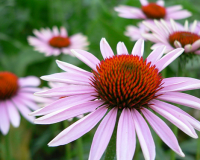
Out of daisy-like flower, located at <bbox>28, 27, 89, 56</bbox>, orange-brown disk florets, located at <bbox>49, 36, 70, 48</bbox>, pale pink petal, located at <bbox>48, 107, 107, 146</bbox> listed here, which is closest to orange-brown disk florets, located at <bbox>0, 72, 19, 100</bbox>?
daisy-like flower, located at <bbox>28, 27, 89, 56</bbox>

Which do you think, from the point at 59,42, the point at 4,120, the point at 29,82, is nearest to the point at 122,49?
the point at 4,120

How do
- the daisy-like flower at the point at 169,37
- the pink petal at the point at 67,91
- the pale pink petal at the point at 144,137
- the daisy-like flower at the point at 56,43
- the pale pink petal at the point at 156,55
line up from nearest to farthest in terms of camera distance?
the pale pink petal at the point at 144,137, the pink petal at the point at 67,91, the pale pink petal at the point at 156,55, the daisy-like flower at the point at 169,37, the daisy-like flower at the point at 56,43

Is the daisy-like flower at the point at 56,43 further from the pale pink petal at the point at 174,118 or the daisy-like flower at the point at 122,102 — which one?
the pale pink petal at the point at 174,118

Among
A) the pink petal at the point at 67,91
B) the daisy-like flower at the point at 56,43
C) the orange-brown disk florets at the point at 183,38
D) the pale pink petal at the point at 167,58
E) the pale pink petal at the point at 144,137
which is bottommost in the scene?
the pale pink petal at the point at 144,137

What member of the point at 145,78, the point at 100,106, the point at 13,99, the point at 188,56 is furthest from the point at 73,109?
the point at 13,99

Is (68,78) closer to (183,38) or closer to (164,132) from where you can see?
(164,132)

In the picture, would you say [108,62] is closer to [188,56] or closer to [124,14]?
[188,56]

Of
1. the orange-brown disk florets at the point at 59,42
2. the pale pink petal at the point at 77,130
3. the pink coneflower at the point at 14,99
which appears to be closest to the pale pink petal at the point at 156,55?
the pale pink petal at the point at 77,130
